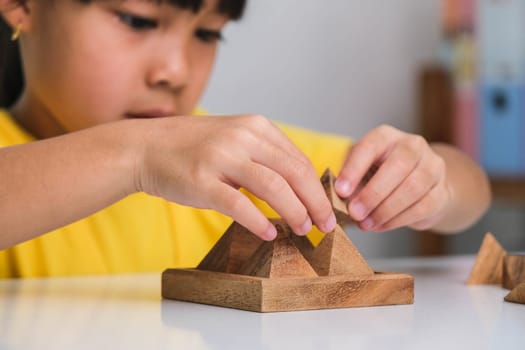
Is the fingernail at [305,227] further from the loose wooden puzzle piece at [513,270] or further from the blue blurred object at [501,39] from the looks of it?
the blue blurred object at [501,39]

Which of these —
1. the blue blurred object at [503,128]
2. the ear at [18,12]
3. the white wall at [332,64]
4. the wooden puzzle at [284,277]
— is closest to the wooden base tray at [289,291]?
the wooden puzzle at [284,277]

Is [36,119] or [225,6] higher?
[225,6]

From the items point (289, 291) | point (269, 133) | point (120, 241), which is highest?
point (269, 133)

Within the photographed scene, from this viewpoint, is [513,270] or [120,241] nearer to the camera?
[513,270]

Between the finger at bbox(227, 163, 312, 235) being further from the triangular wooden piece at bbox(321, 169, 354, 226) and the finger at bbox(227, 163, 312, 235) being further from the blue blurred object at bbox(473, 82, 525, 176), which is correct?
the blue blurred object at bbox(473, 82, 525, 176)

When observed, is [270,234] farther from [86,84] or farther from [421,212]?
[86,84]

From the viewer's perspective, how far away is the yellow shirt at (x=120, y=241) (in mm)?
1118

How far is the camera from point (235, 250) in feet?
2.25

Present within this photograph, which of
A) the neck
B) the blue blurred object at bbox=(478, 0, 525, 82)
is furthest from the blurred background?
the neck

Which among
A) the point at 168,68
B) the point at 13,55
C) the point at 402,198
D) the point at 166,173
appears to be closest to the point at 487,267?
the point at 402,198

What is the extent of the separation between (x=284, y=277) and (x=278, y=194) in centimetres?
7

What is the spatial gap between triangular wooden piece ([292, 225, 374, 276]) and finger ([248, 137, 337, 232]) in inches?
0.4

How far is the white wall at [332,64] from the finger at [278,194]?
4.19ft

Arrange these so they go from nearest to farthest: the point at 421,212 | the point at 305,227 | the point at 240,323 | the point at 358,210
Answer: the point at 240,323, the point at 305,227, the point at 358,210, the point at 421,212
